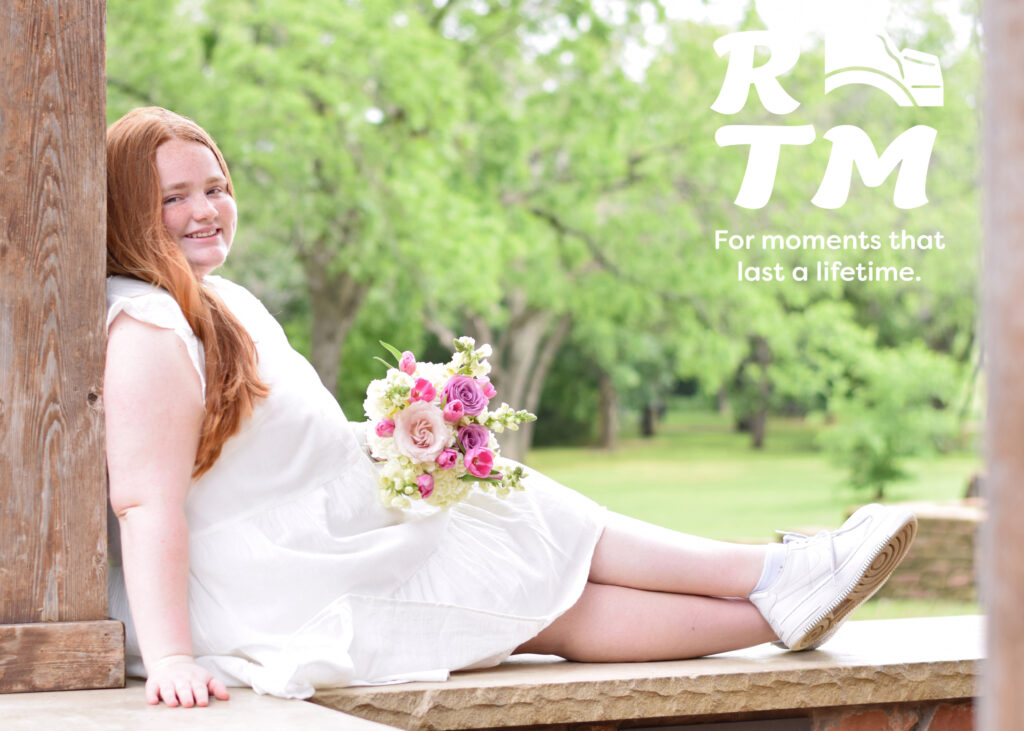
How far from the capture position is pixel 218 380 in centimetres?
236

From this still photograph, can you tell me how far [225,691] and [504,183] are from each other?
1148 cm

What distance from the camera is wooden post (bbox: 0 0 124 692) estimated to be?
2301 mm

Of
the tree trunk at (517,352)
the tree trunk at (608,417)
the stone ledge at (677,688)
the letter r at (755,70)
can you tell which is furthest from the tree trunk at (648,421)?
the stone ledge at (677,688)

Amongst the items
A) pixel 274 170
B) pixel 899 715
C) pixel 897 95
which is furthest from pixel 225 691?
pixel 897 95

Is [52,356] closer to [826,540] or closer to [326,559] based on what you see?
[326,559]

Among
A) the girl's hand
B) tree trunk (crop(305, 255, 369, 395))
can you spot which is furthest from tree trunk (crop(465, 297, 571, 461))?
the girl's hand

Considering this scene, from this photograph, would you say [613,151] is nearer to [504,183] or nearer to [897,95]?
[504,183]

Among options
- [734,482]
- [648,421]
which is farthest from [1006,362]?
[648,421]

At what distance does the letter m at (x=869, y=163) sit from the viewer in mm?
12234

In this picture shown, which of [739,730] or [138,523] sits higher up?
[138,523]

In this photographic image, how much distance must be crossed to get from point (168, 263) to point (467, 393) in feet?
2.09

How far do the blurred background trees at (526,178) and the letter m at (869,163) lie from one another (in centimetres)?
24

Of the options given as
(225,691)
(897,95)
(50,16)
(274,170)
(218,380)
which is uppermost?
(897,95)

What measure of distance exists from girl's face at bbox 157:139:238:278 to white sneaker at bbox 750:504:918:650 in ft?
4.46
